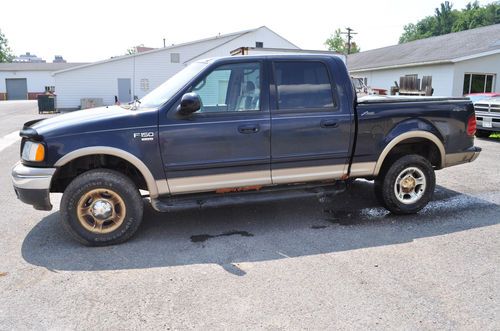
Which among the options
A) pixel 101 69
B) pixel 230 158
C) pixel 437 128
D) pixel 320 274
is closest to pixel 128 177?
pixel 230 158

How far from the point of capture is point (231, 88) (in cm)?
488

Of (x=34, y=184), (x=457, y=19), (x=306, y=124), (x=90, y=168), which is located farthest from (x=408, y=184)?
(x=457, y=19)

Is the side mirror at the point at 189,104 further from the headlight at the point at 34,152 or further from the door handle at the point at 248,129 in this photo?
the headlight at the point at 34,152

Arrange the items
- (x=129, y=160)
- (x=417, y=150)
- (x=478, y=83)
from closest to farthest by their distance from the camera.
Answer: (x=129, y=160), (x=417, y=150), (x=478, y=83)

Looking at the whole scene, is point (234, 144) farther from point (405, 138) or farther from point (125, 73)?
point (125, 73)

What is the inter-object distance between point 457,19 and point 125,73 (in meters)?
66.1

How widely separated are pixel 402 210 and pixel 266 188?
6.11ft

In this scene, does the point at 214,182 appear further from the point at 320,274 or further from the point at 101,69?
the point at 101,69

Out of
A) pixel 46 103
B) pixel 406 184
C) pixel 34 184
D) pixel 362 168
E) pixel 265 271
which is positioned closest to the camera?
pixel 265 271

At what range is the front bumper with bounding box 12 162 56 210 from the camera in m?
4.28

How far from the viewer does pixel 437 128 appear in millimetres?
5434

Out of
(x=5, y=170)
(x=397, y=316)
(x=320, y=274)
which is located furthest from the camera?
(x=5, y=170)

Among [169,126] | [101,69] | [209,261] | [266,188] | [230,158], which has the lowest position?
[209,261]

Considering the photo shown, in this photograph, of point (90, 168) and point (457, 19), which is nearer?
point (90, 168)
